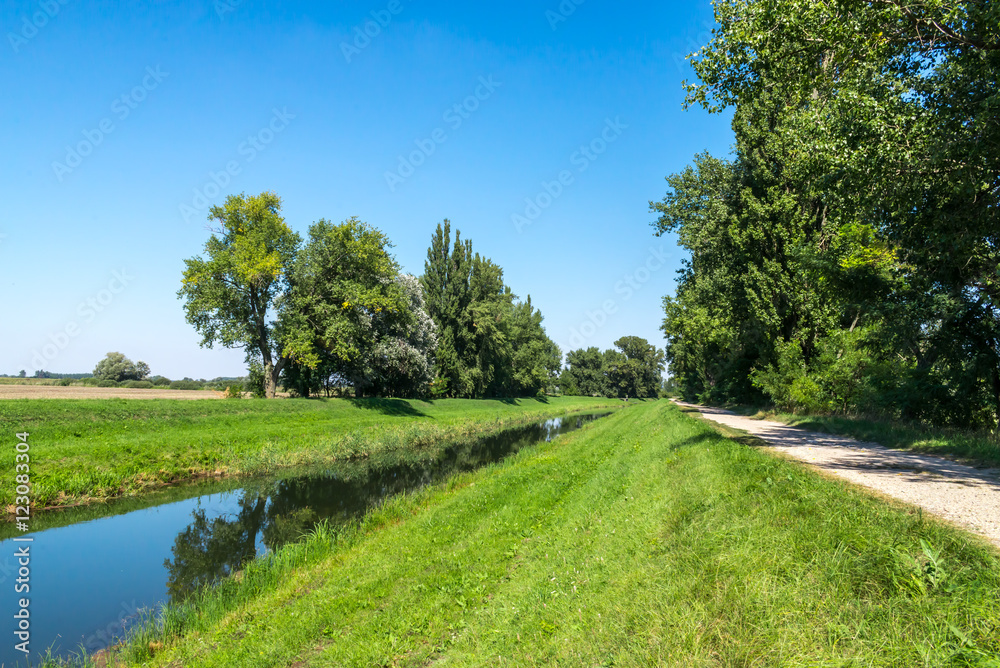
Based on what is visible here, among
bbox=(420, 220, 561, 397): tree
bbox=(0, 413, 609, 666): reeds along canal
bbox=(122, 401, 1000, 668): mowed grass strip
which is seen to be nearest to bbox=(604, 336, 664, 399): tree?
bbox=(420, 220, 561, 397): tree

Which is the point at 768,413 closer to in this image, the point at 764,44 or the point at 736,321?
the point at 736,321

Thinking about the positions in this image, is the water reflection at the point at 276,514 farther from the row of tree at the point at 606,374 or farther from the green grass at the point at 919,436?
the row of tree at the point at 606,374

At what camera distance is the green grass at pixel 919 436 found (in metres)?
11.2

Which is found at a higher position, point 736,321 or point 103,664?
point 736,321

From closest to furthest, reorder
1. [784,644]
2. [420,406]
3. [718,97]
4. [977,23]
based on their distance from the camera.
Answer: [784,644]
[977,23]
[718,97]
[420,406]

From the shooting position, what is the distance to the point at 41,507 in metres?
13.3

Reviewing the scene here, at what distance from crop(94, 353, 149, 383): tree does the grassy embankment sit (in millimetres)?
53665

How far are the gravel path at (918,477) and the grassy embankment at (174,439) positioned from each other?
19444mm

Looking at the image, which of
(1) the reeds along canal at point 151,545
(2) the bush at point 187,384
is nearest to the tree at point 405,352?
(1) the reeds along canal at point 151,545

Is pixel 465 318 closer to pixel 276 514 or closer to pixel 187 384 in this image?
pixel 187 384

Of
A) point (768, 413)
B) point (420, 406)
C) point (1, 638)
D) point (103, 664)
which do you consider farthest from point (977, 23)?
point (420, 406)

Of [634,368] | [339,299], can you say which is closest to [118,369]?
[339,299]

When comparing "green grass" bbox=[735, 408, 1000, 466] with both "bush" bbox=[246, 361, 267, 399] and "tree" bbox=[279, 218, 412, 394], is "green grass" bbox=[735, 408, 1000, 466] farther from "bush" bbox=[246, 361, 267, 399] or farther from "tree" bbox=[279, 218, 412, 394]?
"bush" bbox=[246, 361, 267, 399]

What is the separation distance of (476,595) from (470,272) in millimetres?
57852
